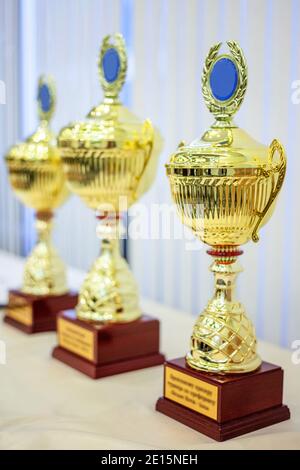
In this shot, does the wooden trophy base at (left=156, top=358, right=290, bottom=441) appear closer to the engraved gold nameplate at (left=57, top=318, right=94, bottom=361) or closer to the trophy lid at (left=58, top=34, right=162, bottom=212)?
the engraved gold nameplate at (left=57, top=318, right=94, bottom=361)

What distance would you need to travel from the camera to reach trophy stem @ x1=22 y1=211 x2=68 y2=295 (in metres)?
1.59

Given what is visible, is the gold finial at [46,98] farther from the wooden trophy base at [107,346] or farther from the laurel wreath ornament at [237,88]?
the laurel wreath ornament at [237,88]

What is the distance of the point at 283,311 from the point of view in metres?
1.65

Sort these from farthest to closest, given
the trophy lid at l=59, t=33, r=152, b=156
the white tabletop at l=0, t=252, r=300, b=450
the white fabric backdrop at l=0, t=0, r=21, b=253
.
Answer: the white fabric backdrop at l=0, t=0, r=21, b=253, the trophy lid at l=59, t=33, r=152, b=156, the white tabletop at l=0, t=252, r=300, b=450

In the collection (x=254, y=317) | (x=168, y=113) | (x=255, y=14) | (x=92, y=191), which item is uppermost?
(x=255, y=14)

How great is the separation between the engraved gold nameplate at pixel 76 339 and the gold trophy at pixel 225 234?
259mm

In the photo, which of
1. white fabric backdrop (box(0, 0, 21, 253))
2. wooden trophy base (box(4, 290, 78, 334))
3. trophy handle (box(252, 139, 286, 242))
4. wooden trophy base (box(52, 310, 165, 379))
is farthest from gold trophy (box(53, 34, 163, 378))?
white fabric backdrop (box(0, 0, 21, 253))

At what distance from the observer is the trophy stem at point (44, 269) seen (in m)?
1.59

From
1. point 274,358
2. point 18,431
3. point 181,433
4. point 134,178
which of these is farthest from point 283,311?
point 18,431

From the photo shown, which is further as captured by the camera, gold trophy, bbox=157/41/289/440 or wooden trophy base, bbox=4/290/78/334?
wooden trophy base, bbox=4/290/78/334

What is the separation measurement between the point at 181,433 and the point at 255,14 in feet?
3.52

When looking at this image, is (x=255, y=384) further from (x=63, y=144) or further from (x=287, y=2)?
(x=287, y=2)

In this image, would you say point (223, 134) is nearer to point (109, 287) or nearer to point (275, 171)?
point (275, 171)

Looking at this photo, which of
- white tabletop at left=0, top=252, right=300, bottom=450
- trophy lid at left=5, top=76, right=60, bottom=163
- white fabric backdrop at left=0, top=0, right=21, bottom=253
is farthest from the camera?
white fabric backdrop at left=0, top=0, right=21, bottom=253
